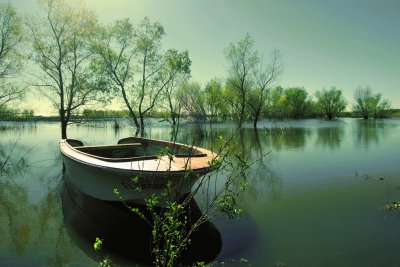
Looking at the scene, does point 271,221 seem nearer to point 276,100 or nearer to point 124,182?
point 124,182

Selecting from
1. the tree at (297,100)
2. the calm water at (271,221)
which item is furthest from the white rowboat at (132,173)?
the tree at (297,100)

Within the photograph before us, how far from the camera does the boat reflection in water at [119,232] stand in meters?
5.29

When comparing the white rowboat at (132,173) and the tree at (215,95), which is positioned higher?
the tree at (215,95)

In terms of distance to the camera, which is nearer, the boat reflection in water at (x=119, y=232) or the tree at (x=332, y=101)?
the boat reflection in water at (x=119, y=232)

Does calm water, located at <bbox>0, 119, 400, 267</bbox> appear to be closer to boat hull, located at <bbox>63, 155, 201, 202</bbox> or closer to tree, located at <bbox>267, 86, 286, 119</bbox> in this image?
boat hull, located at <bbox>63, 155, 201, 202</bbox>

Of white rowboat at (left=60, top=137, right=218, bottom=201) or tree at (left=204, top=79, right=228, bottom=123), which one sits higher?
tree at (left=204, top=79, right=228, bottom=123)

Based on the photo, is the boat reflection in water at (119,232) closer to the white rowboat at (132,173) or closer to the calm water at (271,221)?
the calm water at (271,221)

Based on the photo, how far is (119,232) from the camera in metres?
6.37

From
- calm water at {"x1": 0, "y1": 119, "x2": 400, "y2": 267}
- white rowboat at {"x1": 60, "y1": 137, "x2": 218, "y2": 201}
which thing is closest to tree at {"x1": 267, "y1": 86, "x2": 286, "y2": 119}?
calm water at {"x1": 0, "y1": 119, "x2": 400, "y2": 267}

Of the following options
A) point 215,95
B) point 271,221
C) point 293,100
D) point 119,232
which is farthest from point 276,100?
point 119,232

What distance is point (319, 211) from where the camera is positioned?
23.8 ft

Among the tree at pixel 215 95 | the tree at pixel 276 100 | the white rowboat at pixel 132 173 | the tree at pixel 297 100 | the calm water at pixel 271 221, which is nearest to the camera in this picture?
the calm water at pixel 271 221

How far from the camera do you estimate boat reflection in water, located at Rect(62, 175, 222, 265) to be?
208 inches

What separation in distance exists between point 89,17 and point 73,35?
196cm
